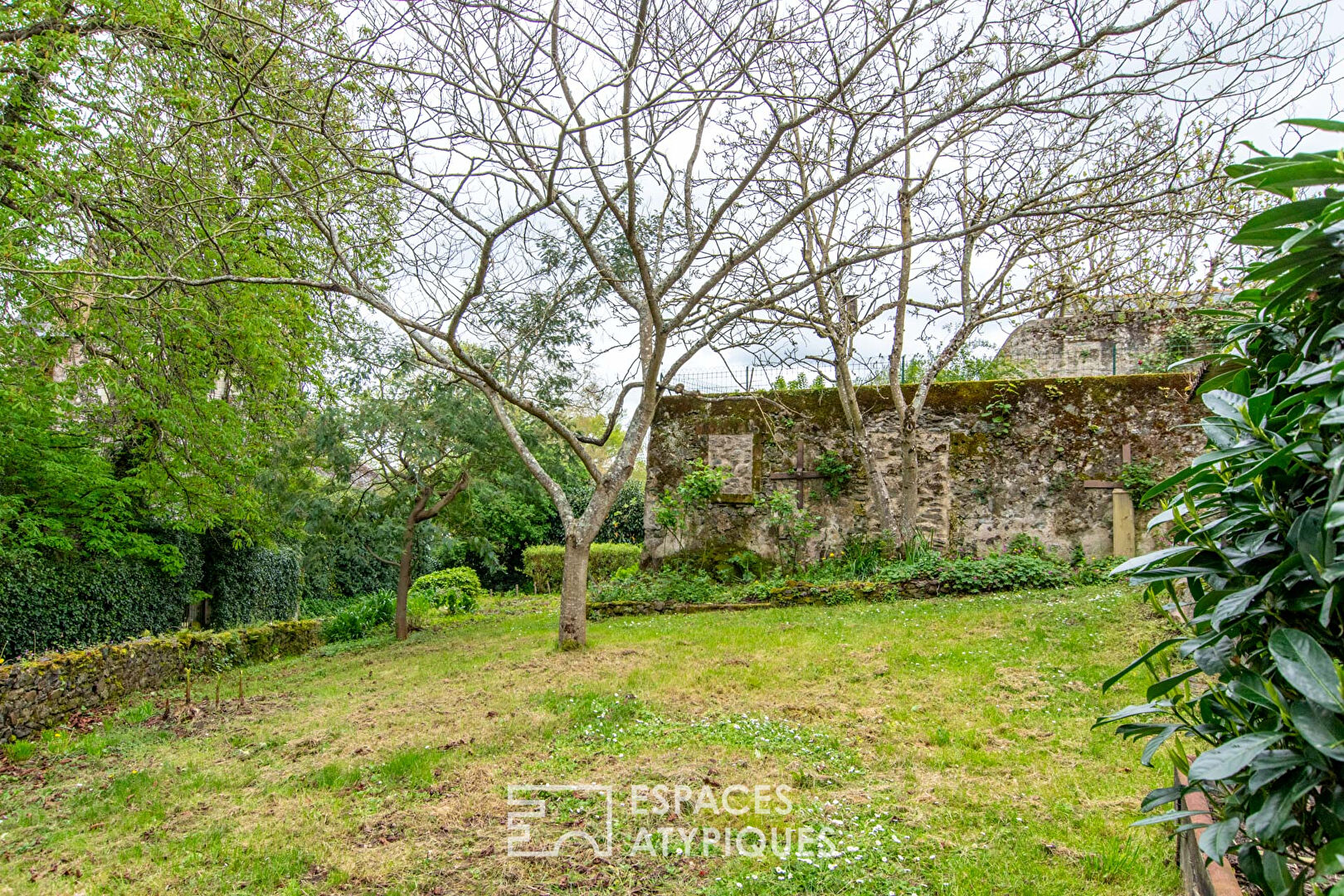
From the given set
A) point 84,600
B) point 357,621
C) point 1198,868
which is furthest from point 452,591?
point 1198,868

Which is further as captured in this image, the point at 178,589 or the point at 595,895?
the point at 178,589

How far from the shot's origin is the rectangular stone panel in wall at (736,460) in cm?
1159

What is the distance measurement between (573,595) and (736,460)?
203 inches

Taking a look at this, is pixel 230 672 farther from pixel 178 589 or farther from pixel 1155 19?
pixel 1155 19

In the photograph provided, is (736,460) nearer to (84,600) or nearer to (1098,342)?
(1098,342)

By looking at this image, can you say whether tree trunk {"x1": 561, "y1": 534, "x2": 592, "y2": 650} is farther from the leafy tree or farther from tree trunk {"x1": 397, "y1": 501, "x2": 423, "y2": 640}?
the leafy tree

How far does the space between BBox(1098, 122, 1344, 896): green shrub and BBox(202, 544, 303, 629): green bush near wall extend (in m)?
12.4

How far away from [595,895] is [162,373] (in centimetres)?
772

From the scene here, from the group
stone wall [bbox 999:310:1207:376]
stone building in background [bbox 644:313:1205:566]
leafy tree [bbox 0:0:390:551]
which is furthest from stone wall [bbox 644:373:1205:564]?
leafy tree [bbox 0:0:390:551]

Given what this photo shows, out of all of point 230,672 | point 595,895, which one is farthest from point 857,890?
point 230,672

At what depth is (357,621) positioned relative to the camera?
11297 mm

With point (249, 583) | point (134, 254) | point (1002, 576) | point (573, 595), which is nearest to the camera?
point (134, 254)

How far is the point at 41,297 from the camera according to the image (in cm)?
654

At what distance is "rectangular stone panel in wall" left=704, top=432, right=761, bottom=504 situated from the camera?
11.6 metres
